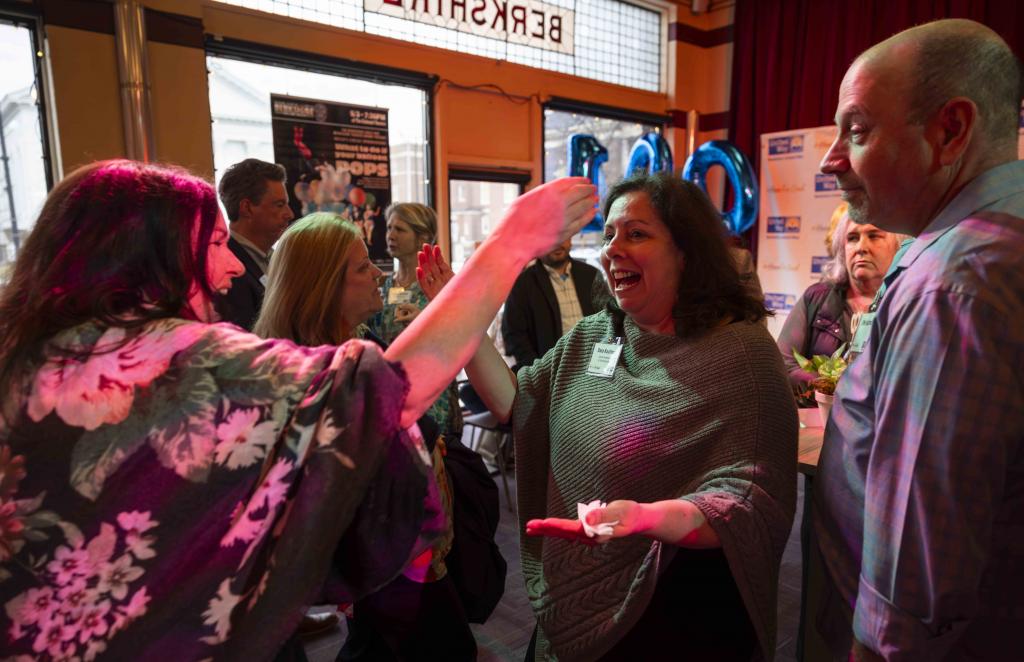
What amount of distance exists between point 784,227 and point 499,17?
3484mm

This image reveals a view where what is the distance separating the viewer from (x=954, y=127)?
101 cm

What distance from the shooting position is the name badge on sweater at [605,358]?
5.01ft

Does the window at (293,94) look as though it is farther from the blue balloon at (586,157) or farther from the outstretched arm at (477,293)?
the outstretched arm at (477,293)

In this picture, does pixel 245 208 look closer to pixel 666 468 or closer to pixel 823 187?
pixel 666 468

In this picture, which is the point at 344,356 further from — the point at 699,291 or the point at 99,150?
the point at 99,150

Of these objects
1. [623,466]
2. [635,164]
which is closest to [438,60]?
[635,164]

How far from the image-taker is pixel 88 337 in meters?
0.76

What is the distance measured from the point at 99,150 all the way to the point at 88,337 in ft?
11.8

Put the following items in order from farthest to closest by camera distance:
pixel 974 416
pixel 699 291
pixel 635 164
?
1. pixel 635 164
2. pixel 699 291
3. pixel 974 416

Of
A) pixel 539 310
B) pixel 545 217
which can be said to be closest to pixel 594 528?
pixel 545 217

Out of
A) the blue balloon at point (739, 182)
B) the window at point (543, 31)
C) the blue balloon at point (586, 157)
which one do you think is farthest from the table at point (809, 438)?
the window at point (543, 31)

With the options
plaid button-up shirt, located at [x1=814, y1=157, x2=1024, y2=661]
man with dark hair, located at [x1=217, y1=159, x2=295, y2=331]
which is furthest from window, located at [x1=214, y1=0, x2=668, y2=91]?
plaid button-up shirt, located at [x1=814, y1=157, x2=1024, y2=661]

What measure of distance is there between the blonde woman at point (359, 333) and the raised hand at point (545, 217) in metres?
0.74

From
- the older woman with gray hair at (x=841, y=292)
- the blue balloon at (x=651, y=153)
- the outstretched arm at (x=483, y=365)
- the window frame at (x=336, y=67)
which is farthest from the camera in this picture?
the blue balloon at (x=651, y=153)
